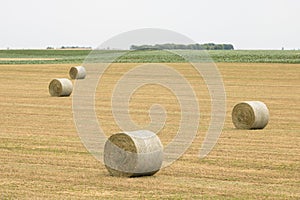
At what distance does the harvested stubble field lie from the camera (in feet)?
41.7

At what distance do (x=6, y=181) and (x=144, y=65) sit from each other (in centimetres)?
5166

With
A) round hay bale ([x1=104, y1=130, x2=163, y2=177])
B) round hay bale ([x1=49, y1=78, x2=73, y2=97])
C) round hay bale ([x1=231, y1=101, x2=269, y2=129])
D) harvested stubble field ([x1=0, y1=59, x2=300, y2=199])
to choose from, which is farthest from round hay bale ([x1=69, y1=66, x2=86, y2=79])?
round hay bale ([x1=104, y1=130, x2=163, y2=177])

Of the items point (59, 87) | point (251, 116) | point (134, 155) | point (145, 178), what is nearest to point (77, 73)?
point (59, 87)

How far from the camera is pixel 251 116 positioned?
22547 millimetres

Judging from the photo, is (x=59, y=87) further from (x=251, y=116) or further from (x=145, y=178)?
(x=145, y=178)

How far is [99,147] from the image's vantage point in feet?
59.5

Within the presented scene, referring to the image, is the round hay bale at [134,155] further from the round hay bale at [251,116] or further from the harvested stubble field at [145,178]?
the round hay bale at [251,116]

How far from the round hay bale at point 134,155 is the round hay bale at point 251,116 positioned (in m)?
8.87

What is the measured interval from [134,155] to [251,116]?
961cm

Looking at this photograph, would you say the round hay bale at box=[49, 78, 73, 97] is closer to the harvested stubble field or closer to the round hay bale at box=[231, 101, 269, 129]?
the harvested stubble field

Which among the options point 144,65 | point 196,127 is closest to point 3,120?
point 196,127

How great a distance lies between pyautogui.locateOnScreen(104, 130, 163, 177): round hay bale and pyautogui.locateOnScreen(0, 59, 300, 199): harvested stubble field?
0.65 feet

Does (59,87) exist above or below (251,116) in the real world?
above

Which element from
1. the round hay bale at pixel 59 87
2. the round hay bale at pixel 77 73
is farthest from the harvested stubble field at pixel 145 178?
the round hay bale at pixel 77 73
